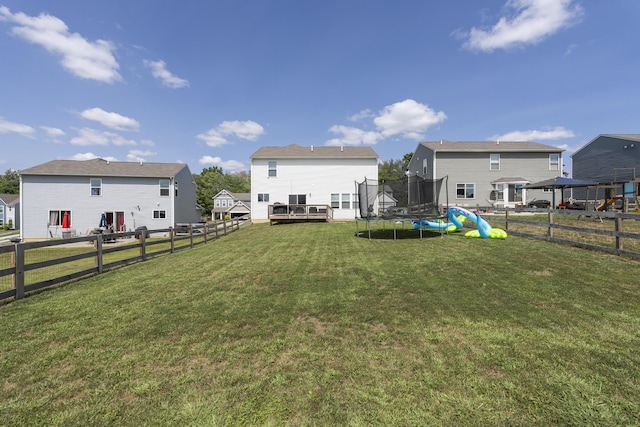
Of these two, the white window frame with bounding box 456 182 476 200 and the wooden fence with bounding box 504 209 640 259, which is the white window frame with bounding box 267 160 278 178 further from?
the wooden fence with bounding box 504 209 640 259

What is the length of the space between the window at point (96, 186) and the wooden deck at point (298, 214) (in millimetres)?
15866

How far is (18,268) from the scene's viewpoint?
4895mm

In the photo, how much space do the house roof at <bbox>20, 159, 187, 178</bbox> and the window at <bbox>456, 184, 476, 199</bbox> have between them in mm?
25868

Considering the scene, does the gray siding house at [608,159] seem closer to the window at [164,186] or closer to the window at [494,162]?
the window at [494,162]

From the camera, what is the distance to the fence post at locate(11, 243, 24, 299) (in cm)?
487

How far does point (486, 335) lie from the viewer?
3045 mm

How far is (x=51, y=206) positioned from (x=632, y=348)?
34070 mm

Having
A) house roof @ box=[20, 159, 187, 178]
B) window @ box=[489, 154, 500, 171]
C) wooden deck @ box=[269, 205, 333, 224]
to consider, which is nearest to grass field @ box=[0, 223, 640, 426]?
wooden deck @ box=[269, 205, 333, 224]

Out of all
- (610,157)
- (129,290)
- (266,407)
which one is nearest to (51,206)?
(129,290)

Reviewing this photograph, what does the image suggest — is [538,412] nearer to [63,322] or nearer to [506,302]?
[506,302]

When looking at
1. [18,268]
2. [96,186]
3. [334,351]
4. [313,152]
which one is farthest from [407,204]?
[96,186]

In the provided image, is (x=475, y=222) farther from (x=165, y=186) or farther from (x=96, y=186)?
(x=96, y=186)

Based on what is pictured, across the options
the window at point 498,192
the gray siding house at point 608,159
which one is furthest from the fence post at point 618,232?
the gray siding house at point 608,159

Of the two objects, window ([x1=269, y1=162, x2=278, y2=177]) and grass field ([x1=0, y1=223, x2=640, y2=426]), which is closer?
grass field ([x1=0, y1=223, x2=640, y2=426])
